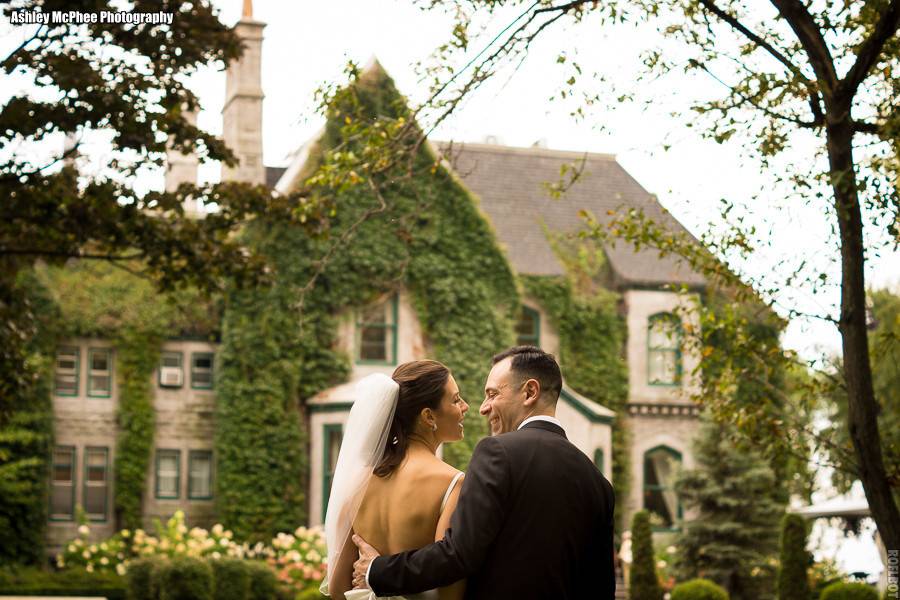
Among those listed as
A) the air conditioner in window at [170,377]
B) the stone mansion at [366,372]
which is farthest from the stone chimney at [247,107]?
the air conditioner in window at [170,377]

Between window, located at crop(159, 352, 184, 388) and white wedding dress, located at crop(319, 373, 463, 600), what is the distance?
2203 centimetres

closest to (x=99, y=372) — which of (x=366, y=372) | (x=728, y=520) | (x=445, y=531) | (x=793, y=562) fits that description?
(x=366, y=372)

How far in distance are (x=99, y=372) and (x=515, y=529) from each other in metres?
22.9

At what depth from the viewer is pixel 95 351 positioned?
2636 centimetres

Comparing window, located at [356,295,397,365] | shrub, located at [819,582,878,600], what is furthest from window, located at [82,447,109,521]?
shrub, located at [819,582,878,600]

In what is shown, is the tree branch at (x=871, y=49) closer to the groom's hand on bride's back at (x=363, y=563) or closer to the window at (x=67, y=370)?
the groom's hand on bride's back at (x=363, y=563)

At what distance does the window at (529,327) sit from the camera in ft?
94.9

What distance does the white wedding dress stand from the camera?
522cm

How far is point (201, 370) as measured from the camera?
27172mm

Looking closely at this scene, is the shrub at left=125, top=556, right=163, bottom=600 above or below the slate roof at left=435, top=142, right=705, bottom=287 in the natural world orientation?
below

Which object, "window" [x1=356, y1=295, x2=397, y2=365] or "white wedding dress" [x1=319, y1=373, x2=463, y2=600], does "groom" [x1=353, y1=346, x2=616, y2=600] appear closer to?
"white wedding dress" [x1=319, y1=373, x2=463, y2=600]

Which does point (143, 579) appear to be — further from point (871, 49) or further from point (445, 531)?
point (445, 531)

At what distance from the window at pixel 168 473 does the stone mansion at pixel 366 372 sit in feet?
0.07

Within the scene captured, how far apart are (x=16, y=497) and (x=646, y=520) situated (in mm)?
11805
